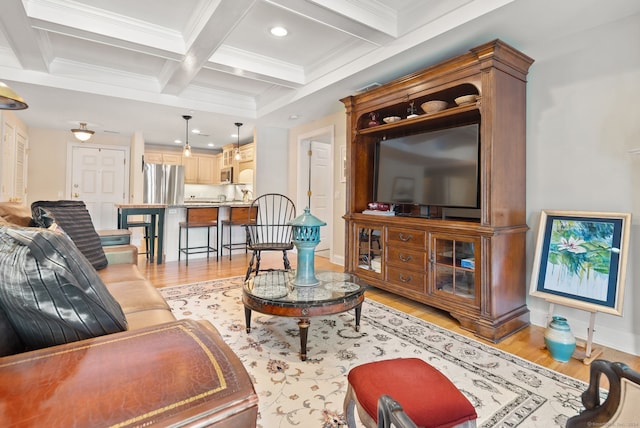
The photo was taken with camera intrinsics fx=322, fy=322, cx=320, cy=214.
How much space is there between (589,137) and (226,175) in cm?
706

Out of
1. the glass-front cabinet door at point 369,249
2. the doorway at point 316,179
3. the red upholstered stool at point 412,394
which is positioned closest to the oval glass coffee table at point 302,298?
the red upholstered stool at point 412,394

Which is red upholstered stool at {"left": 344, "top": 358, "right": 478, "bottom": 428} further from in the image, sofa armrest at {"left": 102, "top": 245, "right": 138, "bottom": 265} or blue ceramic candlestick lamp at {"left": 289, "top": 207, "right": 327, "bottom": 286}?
sofa armrest at {"left": 102, "top": 245, "right": 138, "bottom": 265}

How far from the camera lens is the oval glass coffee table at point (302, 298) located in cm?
192

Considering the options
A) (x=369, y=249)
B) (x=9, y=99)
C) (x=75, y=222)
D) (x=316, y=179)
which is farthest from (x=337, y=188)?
(x=9, y=99)

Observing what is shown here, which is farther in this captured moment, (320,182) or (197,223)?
(320,182)

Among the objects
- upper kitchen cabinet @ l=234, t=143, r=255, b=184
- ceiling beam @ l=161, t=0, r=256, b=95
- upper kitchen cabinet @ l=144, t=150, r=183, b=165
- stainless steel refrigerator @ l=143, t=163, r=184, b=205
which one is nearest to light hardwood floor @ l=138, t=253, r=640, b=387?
stainless steel refrigerator @ l=143, t=163, r=184, b=205

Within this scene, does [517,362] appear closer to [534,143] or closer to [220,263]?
[534,143]

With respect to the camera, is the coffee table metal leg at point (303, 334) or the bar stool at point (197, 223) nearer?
the coffee table metal leg at point (303, 334)

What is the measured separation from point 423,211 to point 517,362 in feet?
5.70

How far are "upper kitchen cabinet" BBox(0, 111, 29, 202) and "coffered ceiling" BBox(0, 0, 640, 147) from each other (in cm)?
52

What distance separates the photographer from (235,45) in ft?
11.2

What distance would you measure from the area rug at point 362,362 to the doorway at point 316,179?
10.1 ft

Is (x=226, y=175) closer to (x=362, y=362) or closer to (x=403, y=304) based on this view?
(x=403, y=304)

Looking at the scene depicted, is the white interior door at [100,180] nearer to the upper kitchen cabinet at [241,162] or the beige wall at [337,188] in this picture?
the upper kitchen cabinet at [241,162]
